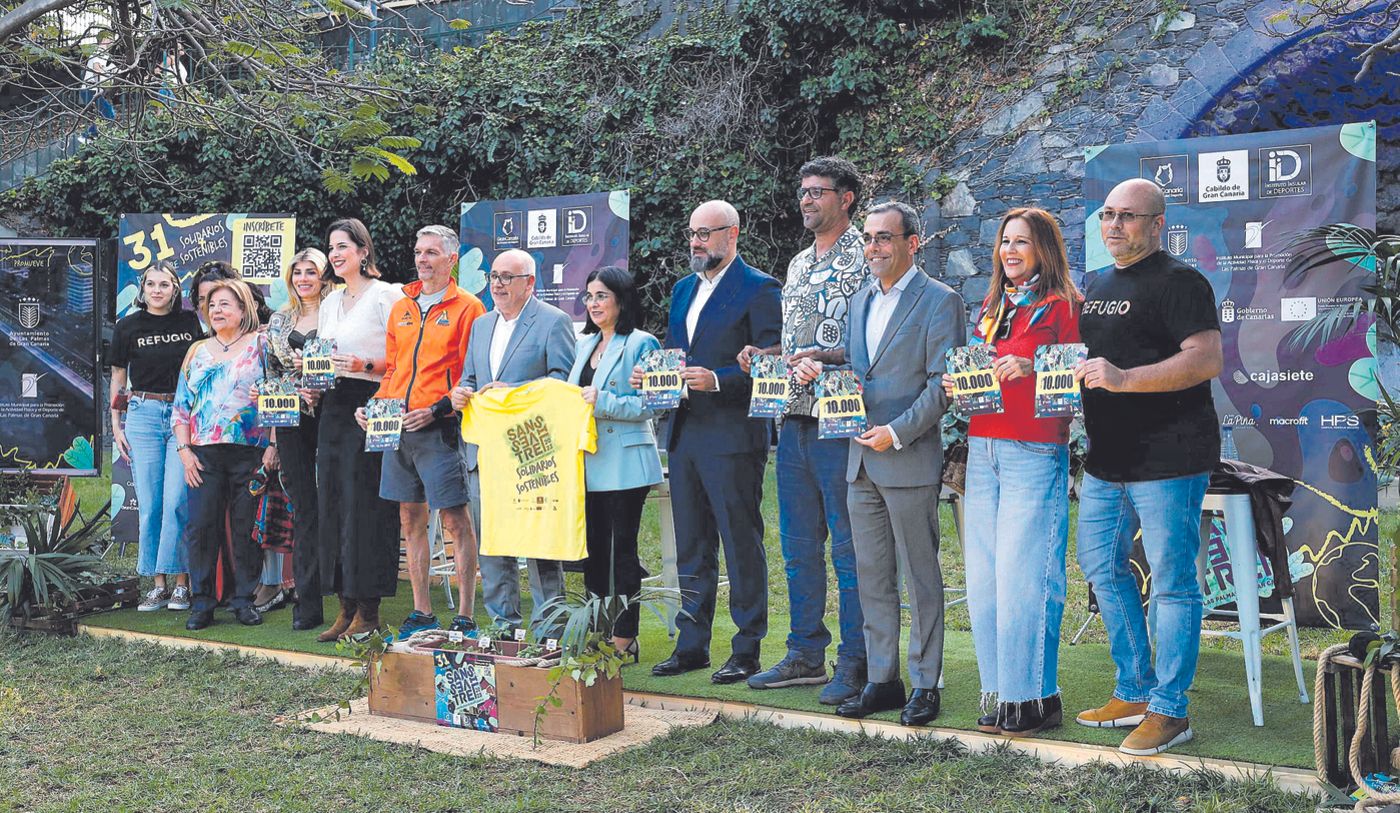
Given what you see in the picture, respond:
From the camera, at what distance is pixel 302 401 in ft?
21.2

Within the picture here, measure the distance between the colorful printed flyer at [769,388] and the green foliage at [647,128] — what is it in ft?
24.1

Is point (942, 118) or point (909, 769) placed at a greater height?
point (942, 118)

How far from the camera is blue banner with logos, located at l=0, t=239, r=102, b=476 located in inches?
336

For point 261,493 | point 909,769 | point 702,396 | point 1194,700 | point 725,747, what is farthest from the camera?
point 261,493

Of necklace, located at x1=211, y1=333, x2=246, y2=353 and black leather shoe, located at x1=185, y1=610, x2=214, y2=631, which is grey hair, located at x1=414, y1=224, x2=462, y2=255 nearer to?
necklace, located at x1=211, y1=333, x2=246, y2=353

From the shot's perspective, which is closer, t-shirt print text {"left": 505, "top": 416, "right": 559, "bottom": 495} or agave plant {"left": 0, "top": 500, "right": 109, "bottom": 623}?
t-shirt print text {"left": 505, "top": 416, "right": 559, "bottom": 495}

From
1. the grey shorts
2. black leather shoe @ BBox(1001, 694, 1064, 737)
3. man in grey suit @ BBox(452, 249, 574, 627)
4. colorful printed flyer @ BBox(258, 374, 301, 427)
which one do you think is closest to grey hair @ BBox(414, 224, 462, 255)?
man in grey suit @ BBox(452, 249, 574, 627)

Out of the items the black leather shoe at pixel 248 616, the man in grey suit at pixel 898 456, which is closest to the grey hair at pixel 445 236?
the man in grey suit at pixel 898 456

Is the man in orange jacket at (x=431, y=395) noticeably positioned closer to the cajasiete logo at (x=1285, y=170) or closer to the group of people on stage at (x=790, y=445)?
the group of people on stage at (x=790, y=445)

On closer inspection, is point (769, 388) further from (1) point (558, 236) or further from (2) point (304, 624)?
(1) point (558, 236)

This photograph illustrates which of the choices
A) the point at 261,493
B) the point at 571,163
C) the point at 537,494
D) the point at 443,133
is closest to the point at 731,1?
the point at 571,163

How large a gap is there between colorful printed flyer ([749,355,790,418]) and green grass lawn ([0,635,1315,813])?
1.19 m

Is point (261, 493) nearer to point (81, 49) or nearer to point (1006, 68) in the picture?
point (81, 49)

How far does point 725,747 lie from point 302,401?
322cm
